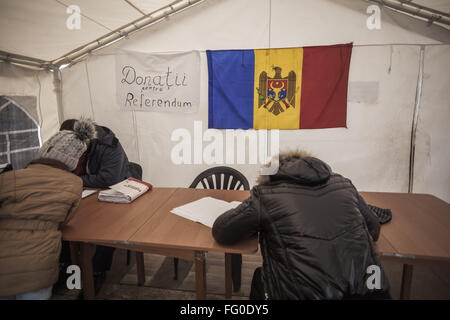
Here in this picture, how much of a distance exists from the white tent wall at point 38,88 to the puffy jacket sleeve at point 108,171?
1347mm

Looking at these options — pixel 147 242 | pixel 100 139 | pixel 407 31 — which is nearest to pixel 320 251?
pixel 147 242

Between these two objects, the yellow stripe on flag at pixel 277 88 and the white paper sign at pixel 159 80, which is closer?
the yellow stripe on flag at pixel 277 88

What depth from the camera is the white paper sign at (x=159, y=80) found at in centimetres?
294

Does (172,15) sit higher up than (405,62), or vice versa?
(172,15)

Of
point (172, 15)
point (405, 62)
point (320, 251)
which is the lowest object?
point (320, 251)

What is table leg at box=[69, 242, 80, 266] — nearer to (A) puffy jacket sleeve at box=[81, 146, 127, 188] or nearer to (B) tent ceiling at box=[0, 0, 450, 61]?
(A) puffy jacket sleeve at box=[81, 146, 127, 188]

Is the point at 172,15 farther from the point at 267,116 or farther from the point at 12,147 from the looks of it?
the point at 12,147

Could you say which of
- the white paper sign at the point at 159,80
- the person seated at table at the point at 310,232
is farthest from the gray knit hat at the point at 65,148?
the white paper sign at the point at 159,80

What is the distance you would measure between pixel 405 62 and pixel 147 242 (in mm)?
3049

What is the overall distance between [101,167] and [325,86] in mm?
2369

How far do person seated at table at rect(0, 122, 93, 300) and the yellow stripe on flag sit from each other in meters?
2.15

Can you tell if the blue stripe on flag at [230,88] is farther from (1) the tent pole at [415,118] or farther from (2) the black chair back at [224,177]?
(1) the tent pole at [415,118]

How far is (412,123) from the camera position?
2727 millimetres

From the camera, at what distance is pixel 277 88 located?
2.79 meters
